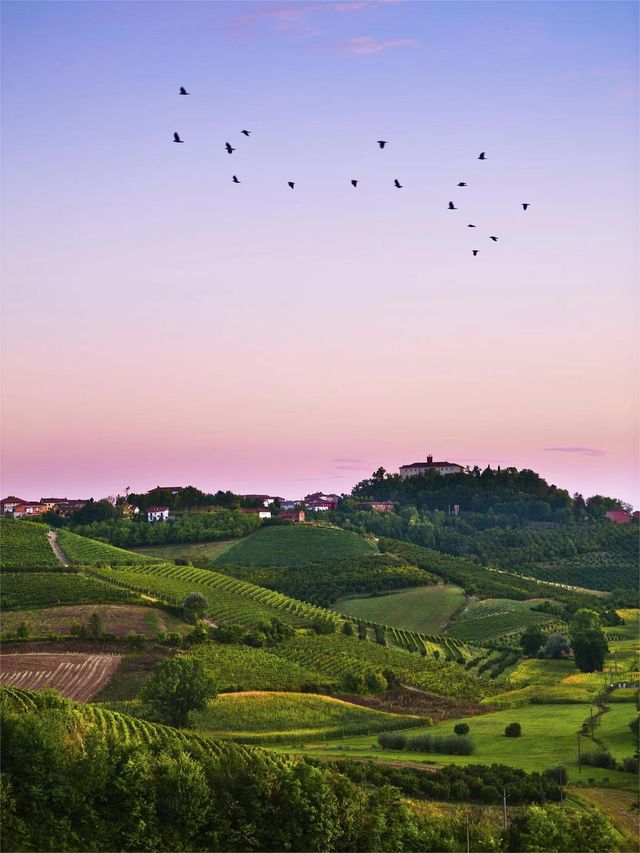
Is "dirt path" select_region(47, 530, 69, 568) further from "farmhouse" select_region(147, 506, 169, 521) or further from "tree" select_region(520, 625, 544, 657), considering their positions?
"tree" select_region(520, 625, 544, 657)

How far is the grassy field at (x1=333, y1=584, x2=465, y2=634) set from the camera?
10469 centimetres

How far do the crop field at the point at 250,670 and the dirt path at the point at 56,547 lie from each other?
3236 cm

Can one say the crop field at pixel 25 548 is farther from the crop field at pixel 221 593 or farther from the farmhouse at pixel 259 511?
the farmhouse at pixel 259 511

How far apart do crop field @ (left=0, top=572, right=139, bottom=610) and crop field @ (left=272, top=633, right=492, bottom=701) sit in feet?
53.5

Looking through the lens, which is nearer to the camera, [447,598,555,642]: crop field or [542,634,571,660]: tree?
[542,634,571,660]: tree

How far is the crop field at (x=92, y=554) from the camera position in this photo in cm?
11250

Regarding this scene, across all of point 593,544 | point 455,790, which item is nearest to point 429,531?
point 593,544

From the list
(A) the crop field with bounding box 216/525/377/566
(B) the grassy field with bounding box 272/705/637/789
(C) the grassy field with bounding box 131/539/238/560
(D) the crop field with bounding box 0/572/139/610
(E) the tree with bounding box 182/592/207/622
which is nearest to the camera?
(B) the grassy field with bounding box 272/705/637/789

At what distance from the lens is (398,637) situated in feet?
313

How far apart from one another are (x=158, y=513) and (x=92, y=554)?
158ft

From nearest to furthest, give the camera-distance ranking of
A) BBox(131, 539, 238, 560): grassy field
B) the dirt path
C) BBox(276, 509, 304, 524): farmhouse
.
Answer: the dirt path < BBox(131, 539, 238, 560): grassy field < BBox(276, 509, 304, 524): farmhouse

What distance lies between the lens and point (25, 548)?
377 feet

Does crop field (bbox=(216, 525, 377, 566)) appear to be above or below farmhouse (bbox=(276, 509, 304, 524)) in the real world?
below

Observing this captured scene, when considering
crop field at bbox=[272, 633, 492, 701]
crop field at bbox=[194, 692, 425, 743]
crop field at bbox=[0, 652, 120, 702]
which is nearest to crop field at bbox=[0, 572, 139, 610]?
crop field at bbox=[0, 652, 120, 702]
